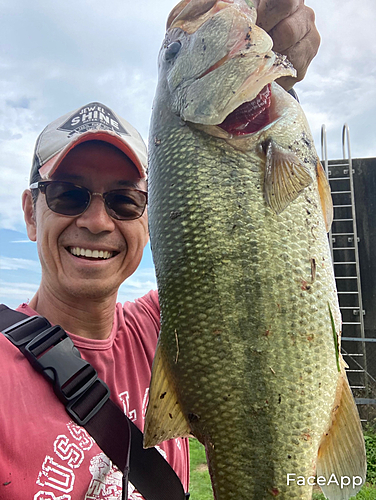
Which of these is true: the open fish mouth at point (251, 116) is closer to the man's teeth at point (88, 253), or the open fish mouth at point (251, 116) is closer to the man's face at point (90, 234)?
the man's face at point (90, 234)

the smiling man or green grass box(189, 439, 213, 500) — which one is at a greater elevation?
the smiling man

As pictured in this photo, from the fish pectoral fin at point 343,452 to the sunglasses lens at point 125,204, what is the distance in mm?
1420

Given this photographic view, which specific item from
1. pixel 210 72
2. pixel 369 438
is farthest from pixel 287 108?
pixel 369 438

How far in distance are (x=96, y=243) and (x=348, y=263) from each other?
8.25m

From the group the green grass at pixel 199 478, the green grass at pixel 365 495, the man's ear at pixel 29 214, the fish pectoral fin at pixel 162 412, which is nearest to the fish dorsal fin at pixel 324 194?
the fish pectoral fin at pixel 162 412

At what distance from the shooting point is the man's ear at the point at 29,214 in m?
2.45

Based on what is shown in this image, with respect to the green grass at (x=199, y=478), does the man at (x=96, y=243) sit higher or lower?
higher

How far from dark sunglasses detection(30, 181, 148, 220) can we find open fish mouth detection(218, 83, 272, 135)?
2.73 ft

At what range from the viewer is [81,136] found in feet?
7.01

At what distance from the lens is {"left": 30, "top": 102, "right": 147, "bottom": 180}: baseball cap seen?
7.06ft

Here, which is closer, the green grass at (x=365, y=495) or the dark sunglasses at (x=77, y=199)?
the dark sunglasses at (x=77, y=199)

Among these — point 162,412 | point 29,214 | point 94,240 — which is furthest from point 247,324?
point 29,214

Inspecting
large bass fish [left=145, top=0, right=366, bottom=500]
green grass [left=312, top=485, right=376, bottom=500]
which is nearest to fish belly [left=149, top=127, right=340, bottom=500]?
large bass fish [left=145, top=0, right=366, bottom=500]

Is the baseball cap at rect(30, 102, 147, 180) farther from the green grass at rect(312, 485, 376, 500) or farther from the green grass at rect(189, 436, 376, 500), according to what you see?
the green grass at rect(312, 485, 376, 500)
